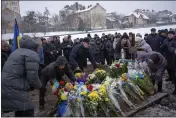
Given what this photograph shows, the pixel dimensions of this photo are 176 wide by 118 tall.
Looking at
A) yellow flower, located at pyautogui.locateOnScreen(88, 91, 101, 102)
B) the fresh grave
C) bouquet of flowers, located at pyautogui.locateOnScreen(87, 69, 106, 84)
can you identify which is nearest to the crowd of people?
the fresh grave

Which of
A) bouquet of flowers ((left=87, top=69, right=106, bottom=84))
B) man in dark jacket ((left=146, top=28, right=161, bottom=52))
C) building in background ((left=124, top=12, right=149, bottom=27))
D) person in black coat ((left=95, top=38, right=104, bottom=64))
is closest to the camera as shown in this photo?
bouquet of flowers ((left=87, top=69, right=106, bottom=84))

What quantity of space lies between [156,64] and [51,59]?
4.58 meters

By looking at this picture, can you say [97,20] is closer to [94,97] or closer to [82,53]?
[82,53]

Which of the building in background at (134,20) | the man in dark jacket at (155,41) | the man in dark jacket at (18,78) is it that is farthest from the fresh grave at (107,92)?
the building in background at (134,20)

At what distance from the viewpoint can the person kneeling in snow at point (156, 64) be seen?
577 cm

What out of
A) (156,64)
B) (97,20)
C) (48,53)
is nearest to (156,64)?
(156,64)

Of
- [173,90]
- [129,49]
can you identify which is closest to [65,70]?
[129,49]

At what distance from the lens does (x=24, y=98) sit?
3.49m

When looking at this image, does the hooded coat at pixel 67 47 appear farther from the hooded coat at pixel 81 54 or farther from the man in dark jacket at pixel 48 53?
the hooded coat at pixel 81 54

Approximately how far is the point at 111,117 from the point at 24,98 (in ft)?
6.02

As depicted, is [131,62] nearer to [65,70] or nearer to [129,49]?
[129,49]

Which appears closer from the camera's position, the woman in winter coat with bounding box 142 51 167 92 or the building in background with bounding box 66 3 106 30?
the woman in winter coat with bounding box 142 51 167 92

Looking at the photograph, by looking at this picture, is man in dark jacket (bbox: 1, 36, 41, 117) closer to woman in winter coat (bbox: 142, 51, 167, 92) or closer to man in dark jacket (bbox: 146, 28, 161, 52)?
woman in winter coat (bbox: 142, 51, 167, 92)

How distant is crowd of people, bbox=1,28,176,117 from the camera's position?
3.40 metres
